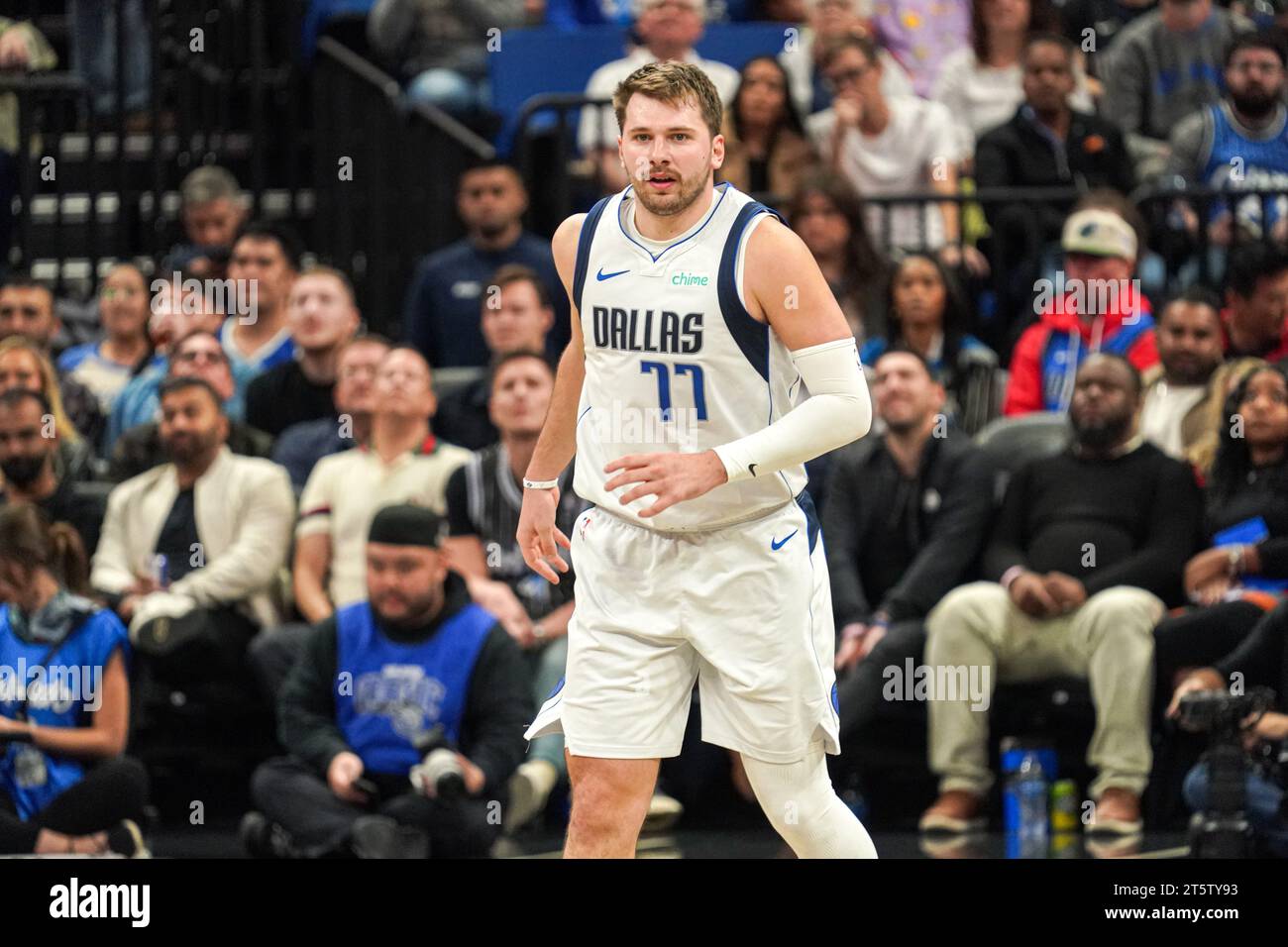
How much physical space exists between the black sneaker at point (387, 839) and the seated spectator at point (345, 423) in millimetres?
1869

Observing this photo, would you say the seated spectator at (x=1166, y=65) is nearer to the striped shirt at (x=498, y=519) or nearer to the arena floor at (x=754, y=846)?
the striped shirt at (x=498, y=519)

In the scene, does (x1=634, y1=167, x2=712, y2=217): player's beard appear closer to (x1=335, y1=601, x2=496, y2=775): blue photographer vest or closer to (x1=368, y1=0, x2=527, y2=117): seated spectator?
(x1=335, y1=601, x2=496, y2=775): blue photographer vest

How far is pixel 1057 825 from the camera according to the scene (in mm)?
7914

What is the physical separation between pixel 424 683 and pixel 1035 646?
2156 mm

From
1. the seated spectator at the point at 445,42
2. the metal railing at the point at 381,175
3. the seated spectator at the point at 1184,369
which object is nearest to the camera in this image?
the seated spectator at the point at 1184,369

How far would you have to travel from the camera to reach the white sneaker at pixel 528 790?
7887 mm

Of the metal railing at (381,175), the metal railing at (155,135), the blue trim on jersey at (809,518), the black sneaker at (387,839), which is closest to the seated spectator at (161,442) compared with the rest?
the metal railing at (381,175)

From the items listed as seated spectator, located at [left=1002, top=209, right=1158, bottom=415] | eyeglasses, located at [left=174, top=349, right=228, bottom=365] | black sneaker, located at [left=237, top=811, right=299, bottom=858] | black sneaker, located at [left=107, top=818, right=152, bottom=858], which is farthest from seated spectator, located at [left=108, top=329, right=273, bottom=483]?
seated spectator, located at [left=1002, top=209, right=1158, bottom=415]

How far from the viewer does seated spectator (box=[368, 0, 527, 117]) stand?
11125 millimetres

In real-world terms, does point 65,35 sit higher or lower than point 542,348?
higher

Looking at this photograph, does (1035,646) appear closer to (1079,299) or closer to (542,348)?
(1079,299)

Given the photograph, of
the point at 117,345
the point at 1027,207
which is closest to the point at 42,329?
the point at 117,345

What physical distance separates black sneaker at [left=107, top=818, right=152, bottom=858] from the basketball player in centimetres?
276

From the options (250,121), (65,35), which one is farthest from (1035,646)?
(65,35)
